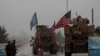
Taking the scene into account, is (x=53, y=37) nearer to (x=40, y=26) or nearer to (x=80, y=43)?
(x=40, y=26)

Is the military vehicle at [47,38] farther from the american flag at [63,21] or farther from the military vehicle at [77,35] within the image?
the american flag at [63,21]

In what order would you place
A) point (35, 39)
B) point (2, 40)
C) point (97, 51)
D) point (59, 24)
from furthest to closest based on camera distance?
point (2, 40) → point (35, 39) → point (59, 24) → point (97, 51)

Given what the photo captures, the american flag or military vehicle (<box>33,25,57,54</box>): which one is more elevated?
the american flag

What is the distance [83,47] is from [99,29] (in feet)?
10.1

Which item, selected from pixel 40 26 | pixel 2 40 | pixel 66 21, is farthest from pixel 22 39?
pixel 66 21

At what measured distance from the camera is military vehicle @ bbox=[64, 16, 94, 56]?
3003 cm

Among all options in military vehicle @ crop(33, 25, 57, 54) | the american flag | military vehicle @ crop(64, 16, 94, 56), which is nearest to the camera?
the american flag

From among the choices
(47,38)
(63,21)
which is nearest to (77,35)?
(63,21)

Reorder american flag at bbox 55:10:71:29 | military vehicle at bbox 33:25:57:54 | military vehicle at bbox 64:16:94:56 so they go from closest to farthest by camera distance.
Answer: american flag at bbox 55:10:71:29 → military vehicle at bbox 64:16:94:56 → military vehicle at bbox 33:25:57:54

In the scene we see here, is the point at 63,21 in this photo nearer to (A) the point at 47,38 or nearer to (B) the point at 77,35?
(B) the point at 77,35

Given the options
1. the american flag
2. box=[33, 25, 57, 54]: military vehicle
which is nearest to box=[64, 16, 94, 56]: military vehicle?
the american flag

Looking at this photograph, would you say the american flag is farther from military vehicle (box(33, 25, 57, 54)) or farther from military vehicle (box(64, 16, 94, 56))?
military vehicle (box(33, 25, 57, 54))

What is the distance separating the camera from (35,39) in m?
38.1

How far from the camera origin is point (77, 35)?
3094cm
